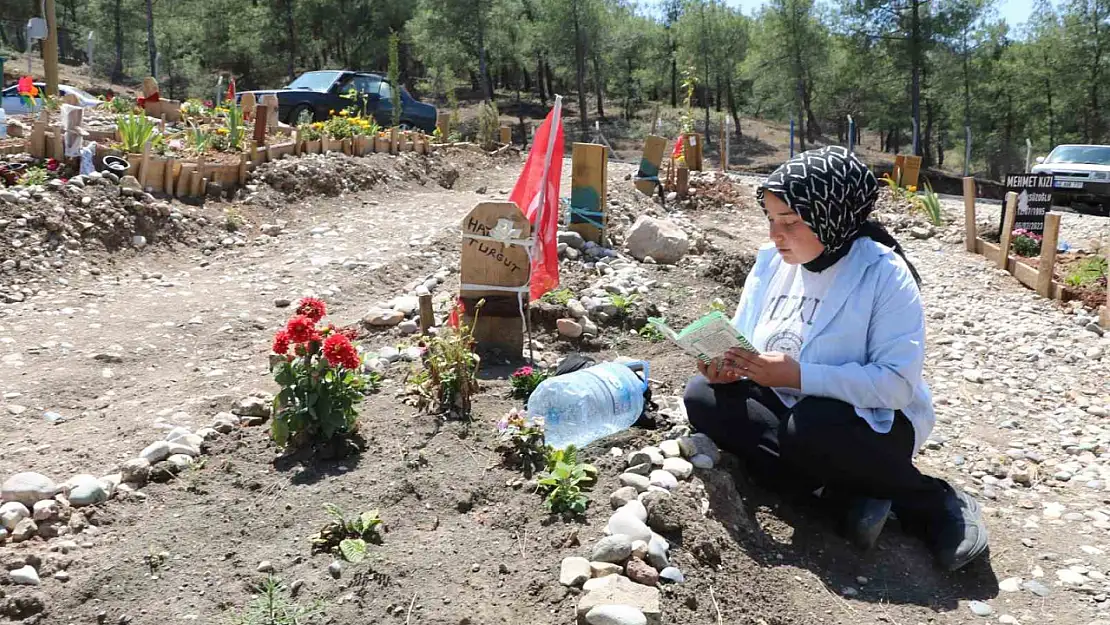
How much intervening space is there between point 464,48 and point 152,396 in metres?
35.2

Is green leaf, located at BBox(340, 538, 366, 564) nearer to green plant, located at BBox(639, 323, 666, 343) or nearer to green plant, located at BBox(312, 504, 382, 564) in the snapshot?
green plant, located at BBox(312, 504, 382, 564)

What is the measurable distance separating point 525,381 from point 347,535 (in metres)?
1.32

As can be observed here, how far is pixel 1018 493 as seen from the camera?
3938 millimetres

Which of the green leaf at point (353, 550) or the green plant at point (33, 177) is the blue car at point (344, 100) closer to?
the green plant at point (33, 177)

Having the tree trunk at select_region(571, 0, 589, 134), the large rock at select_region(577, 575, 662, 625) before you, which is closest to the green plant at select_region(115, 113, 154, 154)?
the large rock at select_region(577, 575, 662, 625)

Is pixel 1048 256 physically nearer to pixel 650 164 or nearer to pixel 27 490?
pixel 650 164

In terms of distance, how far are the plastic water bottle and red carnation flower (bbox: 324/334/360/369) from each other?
2.48 feet

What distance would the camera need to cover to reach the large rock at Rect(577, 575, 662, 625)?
8.16 feet

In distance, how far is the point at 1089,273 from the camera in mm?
8227

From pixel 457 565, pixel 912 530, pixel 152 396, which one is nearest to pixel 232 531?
pixel 457 565

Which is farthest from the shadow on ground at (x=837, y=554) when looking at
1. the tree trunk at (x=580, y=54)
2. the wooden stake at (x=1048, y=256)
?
the tree trunk at (x=580, y=54)

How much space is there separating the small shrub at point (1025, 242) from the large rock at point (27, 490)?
29.2ft

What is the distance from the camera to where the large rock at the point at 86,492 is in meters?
3.17

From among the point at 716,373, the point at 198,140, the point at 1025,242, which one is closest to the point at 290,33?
the point at 198,140
